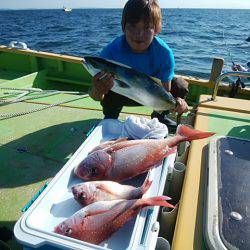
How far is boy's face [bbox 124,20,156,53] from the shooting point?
10.3ft

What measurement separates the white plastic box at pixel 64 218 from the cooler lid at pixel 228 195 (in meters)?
0.32

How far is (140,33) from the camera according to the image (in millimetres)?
3162

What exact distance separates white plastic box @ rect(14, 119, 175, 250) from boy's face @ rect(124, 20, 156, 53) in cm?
142

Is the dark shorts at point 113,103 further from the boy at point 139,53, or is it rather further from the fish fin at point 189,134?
the fish fin at point 189,134

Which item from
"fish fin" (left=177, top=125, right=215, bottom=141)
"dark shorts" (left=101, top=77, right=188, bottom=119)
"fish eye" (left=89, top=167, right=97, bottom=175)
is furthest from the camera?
"dark shorts" (left=101, top=77, right=188, bottom=119)

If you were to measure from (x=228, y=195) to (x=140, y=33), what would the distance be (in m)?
1.83

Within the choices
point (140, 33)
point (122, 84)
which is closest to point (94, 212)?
point (122, 84)

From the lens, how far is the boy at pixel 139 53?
3061 mm

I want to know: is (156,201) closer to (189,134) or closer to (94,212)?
(94,212)

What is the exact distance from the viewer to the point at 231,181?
7.16 ft

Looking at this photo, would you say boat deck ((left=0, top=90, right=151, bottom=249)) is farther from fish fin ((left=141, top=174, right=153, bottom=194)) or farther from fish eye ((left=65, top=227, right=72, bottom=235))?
fish fin ((left=141, top=174, right=153, bottom=194))

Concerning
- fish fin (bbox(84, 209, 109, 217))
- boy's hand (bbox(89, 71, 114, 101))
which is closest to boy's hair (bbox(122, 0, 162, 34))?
boy's hand (bbox(89, 71, 114, 101))

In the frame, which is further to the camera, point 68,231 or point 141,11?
point 141,11

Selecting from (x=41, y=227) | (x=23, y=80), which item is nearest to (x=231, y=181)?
(x=41, y=227)
